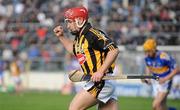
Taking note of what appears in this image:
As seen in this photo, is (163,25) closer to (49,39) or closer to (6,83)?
(49,39)

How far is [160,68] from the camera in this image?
48.3 feet

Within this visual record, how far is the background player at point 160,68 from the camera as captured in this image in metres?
14.4

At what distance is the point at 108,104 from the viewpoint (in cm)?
980

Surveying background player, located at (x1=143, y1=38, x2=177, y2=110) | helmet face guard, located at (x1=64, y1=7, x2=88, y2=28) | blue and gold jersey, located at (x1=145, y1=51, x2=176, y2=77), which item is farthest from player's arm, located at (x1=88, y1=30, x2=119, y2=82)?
blue and gold jersey, located at (x1=145, y1=51, x2=176, y2=77)

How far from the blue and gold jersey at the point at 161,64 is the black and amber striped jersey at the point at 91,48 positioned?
5262mm

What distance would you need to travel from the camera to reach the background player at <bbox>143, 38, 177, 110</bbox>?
14391mm

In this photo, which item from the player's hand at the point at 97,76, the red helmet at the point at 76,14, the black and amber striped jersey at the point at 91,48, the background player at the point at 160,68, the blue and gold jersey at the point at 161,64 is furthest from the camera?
the blue and gold jersey at the point at 161,64

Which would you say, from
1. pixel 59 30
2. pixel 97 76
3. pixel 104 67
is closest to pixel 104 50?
pixel 104 67

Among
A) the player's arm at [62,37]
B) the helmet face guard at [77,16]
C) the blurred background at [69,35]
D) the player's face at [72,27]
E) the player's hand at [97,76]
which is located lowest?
the blurred background at [69,35]

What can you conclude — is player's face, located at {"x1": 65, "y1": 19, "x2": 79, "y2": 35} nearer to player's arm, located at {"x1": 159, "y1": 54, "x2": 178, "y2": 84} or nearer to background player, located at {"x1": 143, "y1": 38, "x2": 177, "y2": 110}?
background player, located at {"x1": 143, "y1": 38, "x2": 177, "y2": 110}

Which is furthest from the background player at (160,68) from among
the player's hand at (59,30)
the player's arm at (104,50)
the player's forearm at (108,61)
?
the player's forearm at (108,61)

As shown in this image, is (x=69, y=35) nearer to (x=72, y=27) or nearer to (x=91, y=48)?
(x=72, y=27)

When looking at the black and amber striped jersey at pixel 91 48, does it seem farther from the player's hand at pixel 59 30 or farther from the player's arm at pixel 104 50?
the player's hand at pixel 59 30

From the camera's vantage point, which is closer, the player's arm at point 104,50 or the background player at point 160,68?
the player's arm at point 104,50
